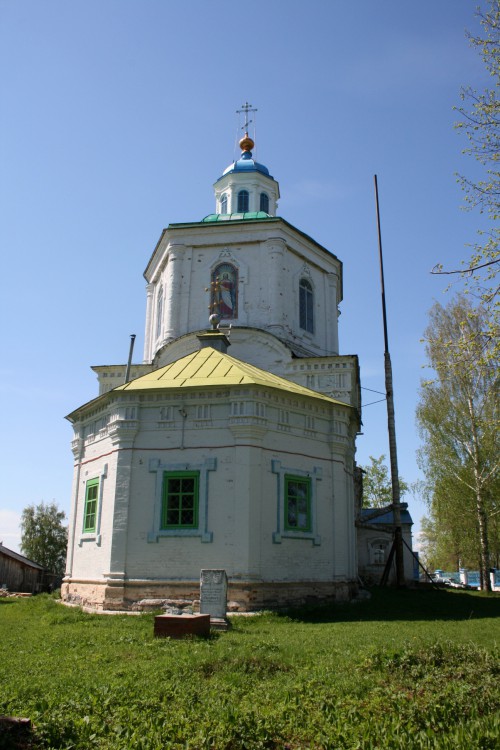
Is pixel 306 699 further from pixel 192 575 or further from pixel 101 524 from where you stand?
pixel 101 524

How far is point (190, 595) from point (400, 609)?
5.19 meters

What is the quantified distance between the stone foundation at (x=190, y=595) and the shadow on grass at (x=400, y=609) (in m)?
0.40

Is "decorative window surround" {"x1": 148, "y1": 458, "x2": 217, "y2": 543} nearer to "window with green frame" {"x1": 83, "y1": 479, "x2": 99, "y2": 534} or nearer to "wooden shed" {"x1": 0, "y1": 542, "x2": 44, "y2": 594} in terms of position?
"window with green frame" {"x1": 83, "y1": 479, "x2": 99, "y2": 534}

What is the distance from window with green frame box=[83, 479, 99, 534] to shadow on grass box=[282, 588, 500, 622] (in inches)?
217

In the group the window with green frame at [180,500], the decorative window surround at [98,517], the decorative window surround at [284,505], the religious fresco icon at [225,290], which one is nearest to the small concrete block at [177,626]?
the window with green frame at [180,500]

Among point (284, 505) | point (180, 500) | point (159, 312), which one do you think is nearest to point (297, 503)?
point (284, 505)

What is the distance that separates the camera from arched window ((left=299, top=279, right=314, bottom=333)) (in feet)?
74.4

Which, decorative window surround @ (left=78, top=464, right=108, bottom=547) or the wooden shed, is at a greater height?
decorative window surround @ (left=78, top=464, right=108, bottom=547)

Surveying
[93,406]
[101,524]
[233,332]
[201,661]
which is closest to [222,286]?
[233,332]

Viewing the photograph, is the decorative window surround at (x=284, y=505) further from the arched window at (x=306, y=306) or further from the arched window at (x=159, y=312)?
the arched window at (x=159, y=312)

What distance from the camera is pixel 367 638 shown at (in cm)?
973

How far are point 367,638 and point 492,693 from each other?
3562mm

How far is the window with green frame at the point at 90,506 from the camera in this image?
52.5 feet

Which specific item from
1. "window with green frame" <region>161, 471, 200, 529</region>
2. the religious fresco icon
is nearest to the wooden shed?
the religious fresco icon
